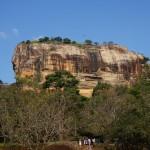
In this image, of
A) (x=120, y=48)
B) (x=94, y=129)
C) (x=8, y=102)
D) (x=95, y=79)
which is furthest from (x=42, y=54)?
(x=94, y=129)

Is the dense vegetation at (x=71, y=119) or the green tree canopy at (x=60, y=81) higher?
the green tree canopy at (x=60, y=81)

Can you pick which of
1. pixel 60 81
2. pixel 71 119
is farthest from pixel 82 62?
pixel 71 119

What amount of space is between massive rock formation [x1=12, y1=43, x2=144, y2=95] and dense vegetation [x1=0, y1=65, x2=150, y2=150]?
2809 cm

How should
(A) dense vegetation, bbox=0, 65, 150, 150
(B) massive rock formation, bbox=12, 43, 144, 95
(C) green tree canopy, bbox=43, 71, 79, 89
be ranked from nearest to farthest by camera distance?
(A) dense vegetation, bbox=0, 65, 150, 150, (C) green tree canopy, bbox=43, 71, 79, 89, (B) massive rock formation, bbox=12, 43, 144, 95

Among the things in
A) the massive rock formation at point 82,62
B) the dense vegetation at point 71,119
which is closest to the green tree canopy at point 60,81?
the massive rock formation at point 82,62

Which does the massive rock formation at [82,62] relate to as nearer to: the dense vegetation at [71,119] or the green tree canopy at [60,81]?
the green tree canopy at [60,81]

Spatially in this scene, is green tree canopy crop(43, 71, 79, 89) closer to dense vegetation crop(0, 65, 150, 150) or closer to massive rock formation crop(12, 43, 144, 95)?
massive rock formation crop(12, 43, 144, 95)

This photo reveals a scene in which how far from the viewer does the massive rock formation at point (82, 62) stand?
249 feet

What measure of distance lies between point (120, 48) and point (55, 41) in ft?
49.1

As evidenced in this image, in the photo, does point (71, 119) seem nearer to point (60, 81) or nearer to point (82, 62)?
point (60, 81)

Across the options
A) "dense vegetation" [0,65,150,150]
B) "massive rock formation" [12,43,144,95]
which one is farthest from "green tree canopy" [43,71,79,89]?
"dense vegetation" [0,65,150,150]

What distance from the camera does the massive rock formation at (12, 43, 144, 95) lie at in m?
75.9

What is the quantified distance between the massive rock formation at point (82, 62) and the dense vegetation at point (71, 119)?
28.1 m

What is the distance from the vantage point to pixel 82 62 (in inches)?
3059
